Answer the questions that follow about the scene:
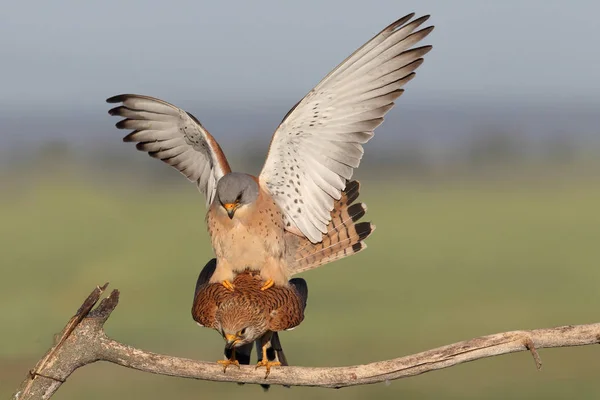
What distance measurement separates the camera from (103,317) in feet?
19.2

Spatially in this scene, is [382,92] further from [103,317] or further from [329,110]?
[103,317]

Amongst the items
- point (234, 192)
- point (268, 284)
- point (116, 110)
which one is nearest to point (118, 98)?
point (116, 110)

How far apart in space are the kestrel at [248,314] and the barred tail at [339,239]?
1.36 feet

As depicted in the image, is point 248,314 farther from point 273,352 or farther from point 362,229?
point 362,229

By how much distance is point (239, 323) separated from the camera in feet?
20.1

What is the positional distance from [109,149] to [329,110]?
7525cm

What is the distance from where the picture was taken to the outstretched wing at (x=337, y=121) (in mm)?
6328

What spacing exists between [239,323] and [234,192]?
87 cm

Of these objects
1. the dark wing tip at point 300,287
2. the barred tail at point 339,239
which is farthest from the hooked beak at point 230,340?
the barred tail at point 339,239

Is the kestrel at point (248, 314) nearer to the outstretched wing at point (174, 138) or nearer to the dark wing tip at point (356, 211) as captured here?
the dark wing tip at point (356, 211)

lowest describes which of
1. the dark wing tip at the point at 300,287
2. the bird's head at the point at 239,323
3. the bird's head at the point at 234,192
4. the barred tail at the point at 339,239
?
the bird's head at the point at 239,323

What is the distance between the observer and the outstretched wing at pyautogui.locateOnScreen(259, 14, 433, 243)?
6.33m

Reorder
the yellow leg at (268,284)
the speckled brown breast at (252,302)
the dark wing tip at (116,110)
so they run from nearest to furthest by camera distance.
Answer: the speckled brown breast at (252,302), the yellow leg at (268,284), the dark wing tip at (116,110)

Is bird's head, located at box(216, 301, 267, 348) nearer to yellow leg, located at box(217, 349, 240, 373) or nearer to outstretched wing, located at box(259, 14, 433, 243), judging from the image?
yellow leg, located at box(217, 349, 240, 373)
